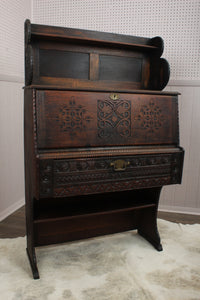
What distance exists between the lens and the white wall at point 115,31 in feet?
10.0

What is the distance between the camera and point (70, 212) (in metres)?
2.21

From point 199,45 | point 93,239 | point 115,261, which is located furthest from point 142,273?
point 199,45

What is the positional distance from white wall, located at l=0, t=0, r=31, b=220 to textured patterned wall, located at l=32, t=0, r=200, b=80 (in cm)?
31

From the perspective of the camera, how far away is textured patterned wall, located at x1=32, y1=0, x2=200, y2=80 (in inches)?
121

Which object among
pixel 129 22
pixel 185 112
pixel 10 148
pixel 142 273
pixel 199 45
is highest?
pixel 129 22

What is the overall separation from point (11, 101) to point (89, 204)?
5.15 feet

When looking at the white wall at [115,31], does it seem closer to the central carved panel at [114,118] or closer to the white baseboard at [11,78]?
the white baseboard at [11,78]

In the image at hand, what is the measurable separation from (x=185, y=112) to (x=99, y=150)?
167cm

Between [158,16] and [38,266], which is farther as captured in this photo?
[158,16]

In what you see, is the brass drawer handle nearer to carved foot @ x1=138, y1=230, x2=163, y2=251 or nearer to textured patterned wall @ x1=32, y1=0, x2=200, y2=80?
carved foot @ x1=138, y1=230, x2=163, y2=251

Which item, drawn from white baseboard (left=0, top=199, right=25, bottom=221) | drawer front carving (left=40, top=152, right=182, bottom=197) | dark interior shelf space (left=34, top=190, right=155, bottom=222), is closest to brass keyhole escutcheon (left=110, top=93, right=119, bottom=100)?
drawer front carving (left=40, top=152, right=182, bottom=197)

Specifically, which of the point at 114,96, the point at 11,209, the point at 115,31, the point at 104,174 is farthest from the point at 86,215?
the point at 115,31

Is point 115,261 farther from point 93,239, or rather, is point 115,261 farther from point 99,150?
point 99,150

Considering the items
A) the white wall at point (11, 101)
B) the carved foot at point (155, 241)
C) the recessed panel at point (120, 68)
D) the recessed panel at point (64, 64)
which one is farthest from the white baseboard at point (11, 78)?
the carved foot at point (155, 241)
